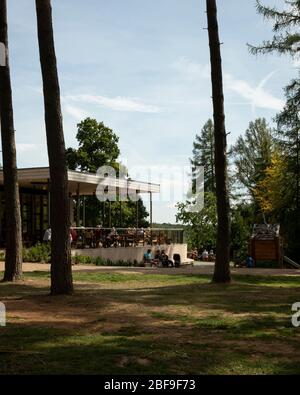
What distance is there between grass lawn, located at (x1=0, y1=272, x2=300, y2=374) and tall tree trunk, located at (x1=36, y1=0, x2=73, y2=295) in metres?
0.55

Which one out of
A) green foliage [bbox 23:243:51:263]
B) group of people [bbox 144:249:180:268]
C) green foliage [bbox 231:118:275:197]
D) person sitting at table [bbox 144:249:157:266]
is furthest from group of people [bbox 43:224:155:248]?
green foliage [bbox 231:118:275:197]

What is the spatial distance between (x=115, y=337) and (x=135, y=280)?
867cm

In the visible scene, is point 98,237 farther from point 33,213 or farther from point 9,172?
point 9,172

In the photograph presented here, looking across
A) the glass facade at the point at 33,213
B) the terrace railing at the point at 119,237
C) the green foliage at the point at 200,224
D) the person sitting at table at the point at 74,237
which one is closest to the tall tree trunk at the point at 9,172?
the terrace railing at the point at 119,237

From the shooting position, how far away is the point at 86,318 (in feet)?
27.8

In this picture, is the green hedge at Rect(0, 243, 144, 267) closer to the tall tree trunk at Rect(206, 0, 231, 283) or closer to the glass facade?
the glass facade

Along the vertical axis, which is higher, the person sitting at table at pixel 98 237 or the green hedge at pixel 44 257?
the person sitting at table at pixel 98 237

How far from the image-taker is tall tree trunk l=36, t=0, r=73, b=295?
1119 cm

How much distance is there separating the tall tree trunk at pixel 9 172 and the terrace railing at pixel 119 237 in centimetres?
1101

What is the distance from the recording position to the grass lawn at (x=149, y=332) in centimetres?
559

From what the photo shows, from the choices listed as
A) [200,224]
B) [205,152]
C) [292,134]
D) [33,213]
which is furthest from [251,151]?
[33,213]

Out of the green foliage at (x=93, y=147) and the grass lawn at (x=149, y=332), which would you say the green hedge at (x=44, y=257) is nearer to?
the grass lawn at (x=149, y=332)

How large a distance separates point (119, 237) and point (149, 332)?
22063 mm
